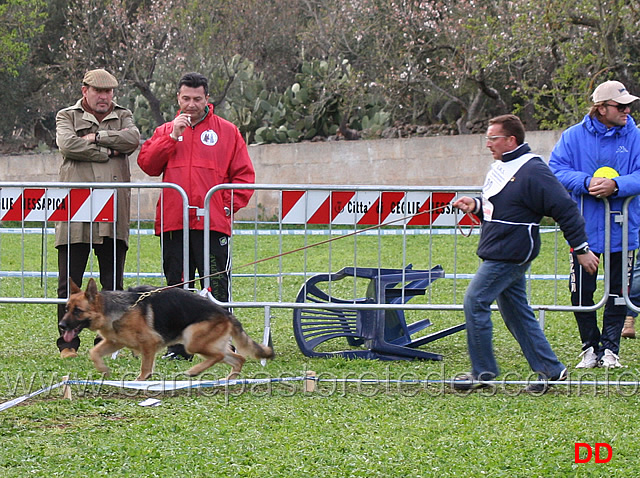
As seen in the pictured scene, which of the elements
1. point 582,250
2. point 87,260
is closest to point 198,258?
point 87,260

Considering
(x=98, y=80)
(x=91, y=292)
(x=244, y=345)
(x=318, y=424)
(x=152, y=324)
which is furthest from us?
(x=98, y=80)

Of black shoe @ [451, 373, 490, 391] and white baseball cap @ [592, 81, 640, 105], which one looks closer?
black shoe @ [451, 373, 490, 391]

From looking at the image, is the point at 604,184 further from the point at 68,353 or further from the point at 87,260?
the point at 68,353

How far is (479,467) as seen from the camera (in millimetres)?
4344

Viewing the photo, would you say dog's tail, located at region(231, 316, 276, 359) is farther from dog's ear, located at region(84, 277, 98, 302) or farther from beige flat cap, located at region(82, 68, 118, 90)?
beige flat cap, located at region(82, 68, 118, 90)

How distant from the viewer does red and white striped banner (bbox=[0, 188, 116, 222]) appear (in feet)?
24.1

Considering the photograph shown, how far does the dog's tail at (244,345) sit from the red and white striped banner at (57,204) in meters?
1.63

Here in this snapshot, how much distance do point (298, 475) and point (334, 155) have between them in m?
16.0

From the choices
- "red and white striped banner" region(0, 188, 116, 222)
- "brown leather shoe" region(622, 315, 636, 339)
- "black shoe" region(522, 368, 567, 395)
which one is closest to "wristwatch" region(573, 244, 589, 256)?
"black shoe" region(522, 368, 567, 395)

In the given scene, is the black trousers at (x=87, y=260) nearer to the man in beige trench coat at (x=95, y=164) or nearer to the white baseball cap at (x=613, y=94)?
the man in beige trench coat at (x=95, y=164)

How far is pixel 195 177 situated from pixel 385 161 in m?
12.4

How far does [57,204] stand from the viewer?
292 inches

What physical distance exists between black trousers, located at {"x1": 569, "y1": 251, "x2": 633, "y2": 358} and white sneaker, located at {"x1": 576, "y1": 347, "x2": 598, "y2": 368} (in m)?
0.08

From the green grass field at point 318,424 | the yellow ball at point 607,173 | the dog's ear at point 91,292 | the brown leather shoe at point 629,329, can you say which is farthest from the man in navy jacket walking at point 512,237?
the brown leather shoe at point 629,329
